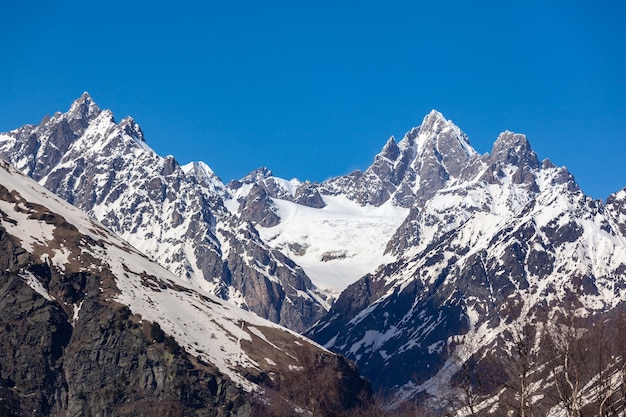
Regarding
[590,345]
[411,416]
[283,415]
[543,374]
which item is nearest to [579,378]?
[590,345]

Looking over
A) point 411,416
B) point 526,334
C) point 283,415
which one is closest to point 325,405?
point 411,416

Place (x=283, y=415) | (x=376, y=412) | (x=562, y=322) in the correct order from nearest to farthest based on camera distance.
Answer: (x=562, y=322) → (x=376, y=412) → (x=283, y=415)

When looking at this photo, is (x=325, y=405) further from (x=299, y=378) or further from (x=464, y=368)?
(x=464, y=368)

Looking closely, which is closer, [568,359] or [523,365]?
[523,365]

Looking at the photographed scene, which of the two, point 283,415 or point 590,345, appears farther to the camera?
point 283,415

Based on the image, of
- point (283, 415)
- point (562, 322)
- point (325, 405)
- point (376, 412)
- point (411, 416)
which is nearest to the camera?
point (562, 322)

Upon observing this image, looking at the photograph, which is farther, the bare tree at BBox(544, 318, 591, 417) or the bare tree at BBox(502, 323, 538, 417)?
the bare tree at BBox(502, 323, 538, 417)

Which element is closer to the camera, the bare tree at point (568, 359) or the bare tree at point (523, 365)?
the bare tree at point (568, 359)

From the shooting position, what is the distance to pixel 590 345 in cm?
7131

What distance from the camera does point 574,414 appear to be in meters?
67.9

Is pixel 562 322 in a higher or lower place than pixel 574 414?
higher

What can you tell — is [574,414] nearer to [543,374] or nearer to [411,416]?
[543,374]

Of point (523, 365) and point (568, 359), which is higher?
point (568, 359)

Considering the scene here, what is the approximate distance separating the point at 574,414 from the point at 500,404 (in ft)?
41.0
